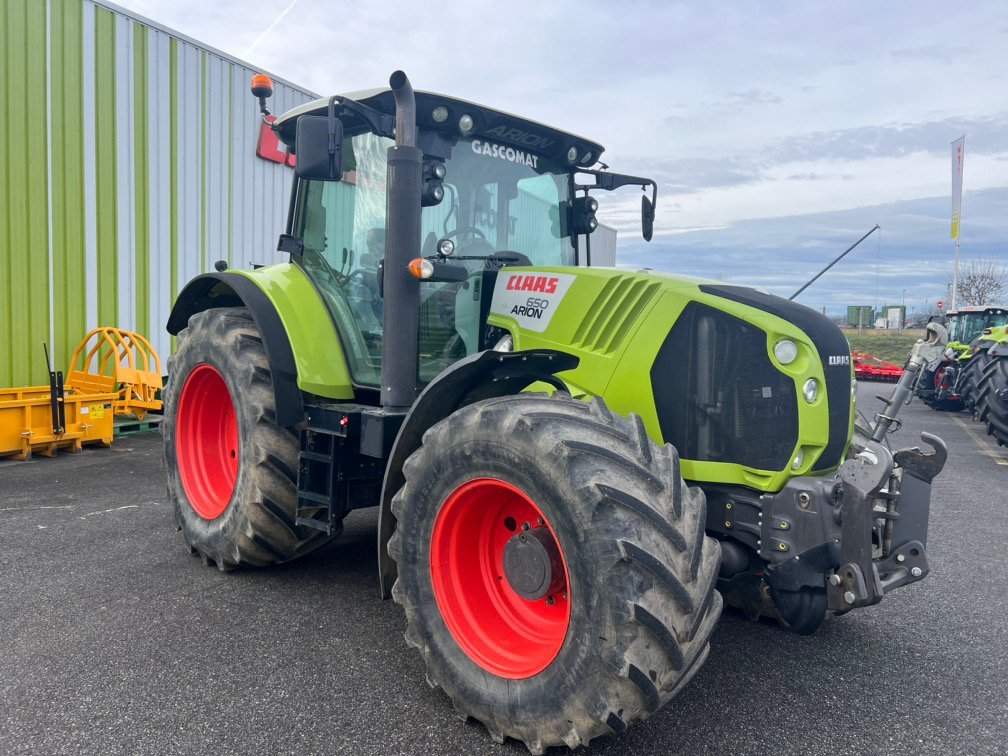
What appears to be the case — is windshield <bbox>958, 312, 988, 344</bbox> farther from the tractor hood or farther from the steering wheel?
the steering wheel

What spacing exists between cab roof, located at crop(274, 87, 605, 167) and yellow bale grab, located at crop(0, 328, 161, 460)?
465 centimetres

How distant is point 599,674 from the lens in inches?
88.4

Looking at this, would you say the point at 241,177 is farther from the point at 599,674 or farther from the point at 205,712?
the point at 599,674

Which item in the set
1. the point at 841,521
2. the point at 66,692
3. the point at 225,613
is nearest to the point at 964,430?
the point at 841,521

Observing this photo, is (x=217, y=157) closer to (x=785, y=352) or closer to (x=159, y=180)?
(x=159, y=180)

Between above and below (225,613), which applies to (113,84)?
above

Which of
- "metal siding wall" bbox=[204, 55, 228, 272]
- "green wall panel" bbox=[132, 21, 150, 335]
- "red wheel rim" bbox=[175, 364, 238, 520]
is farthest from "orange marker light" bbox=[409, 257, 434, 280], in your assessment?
"metal siding wall" bbox=[204, 55, 228, 272]

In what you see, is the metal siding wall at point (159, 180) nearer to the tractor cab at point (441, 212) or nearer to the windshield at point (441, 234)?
the tractor cab at point (441, 212)

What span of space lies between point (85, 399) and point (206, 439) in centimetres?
388

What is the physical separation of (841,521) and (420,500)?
1.47 metres

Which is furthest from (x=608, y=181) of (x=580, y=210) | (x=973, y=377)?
(x=973, y=377)

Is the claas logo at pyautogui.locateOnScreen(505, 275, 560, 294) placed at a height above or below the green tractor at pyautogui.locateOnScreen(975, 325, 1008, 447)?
above

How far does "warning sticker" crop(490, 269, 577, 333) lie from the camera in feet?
10.5

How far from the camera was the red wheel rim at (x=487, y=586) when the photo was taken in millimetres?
2719
